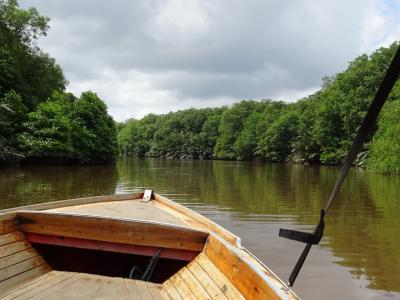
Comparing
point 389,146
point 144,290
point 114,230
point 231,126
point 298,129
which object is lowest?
point 144,290

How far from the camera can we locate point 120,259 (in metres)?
5.77

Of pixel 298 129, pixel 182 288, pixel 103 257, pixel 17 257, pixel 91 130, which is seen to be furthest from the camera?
pixel 298 129

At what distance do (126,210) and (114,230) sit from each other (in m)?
2.02

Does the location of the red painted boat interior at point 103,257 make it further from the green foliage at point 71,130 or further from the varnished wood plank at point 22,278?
the green foliage at point 71,130

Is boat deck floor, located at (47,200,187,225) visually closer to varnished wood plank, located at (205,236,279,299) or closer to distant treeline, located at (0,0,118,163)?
varnished wood plank, located at (205,236,279,299)

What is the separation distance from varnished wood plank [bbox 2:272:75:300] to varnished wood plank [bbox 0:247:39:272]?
35 centimetres

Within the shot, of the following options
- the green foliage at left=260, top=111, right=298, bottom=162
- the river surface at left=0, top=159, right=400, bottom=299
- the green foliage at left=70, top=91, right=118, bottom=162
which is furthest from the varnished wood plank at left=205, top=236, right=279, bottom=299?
the green foliage at left=260, top=111, right=298, bottom=162

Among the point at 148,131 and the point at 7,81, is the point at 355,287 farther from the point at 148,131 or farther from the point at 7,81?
the point at 148,131

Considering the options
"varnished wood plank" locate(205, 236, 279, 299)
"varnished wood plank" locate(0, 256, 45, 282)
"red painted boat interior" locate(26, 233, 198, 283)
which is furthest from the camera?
"red painted boat interior" locate(26, 233, 198, 283)

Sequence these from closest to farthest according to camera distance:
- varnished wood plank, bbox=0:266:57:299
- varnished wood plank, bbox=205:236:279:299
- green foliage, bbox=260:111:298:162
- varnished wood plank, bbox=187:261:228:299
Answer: varnished wood plank, bbox=205:236:279:299
varnished wood plank, bbox=187:261:228:299
varnished wood plank, bbox=0:266:57:299
green foliage, bbox=260:111:298:162

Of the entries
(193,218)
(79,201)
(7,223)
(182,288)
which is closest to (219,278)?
(182,288)

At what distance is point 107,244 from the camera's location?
5.20 metres

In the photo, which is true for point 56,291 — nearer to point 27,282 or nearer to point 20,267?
point 27,282

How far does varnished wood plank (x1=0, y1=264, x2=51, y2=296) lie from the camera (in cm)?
421
